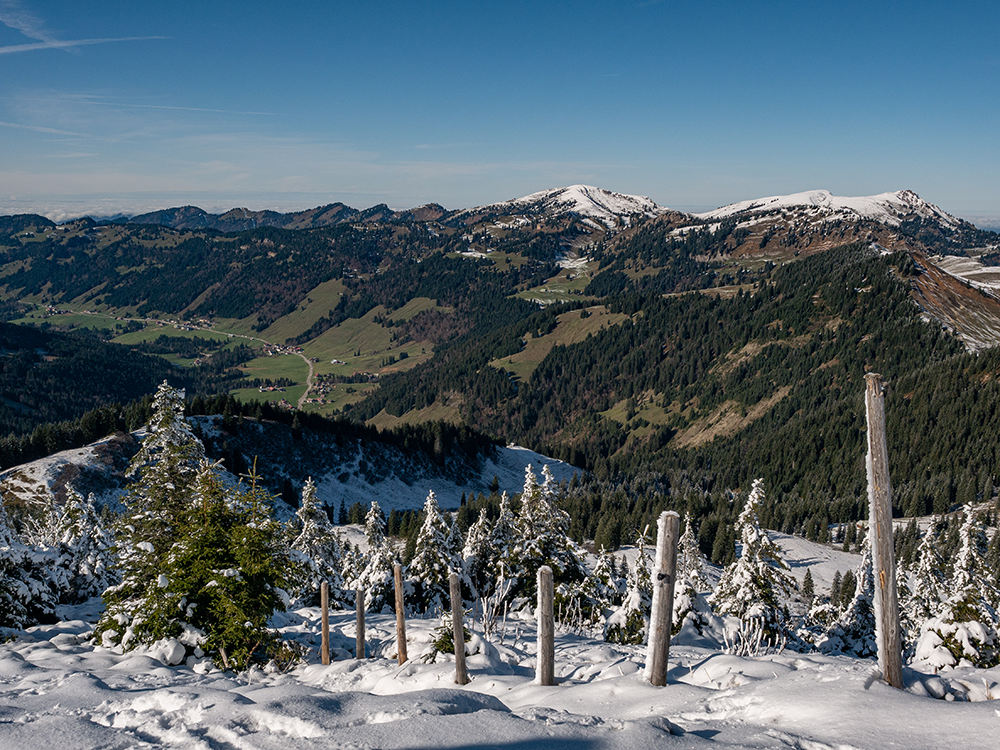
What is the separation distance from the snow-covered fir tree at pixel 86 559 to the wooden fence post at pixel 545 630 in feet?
94.4

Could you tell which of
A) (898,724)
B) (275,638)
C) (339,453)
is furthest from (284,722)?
(339,453)

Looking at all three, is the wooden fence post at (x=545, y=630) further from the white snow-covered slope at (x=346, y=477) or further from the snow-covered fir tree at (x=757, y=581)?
the white snow-covered slope at (x=346, y=477)

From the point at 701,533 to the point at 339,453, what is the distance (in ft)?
300

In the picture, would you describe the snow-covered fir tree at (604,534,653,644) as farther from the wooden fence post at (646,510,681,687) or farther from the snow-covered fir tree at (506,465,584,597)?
the wooden fence post at (646,510,681,687)

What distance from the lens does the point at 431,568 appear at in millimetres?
36938

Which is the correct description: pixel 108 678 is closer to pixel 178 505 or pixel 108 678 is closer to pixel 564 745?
pixel 178 505

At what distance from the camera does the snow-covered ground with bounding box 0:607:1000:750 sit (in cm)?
858

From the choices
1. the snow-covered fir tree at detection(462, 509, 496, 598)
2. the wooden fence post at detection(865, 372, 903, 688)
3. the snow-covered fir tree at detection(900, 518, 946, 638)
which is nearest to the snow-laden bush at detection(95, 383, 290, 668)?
the wooden fence post at detection(865, 372, 903, 688)

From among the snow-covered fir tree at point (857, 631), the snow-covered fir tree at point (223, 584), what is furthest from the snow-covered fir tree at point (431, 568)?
the snow-covered fir tree at point (857, 631)

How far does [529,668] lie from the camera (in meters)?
18.6

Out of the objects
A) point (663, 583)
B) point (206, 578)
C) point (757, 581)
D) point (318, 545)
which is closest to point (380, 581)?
point (318, 545)

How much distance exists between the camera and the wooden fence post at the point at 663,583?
10.3m

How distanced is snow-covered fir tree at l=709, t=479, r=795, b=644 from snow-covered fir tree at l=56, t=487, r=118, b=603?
119ft

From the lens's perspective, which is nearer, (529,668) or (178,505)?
(529,668)
